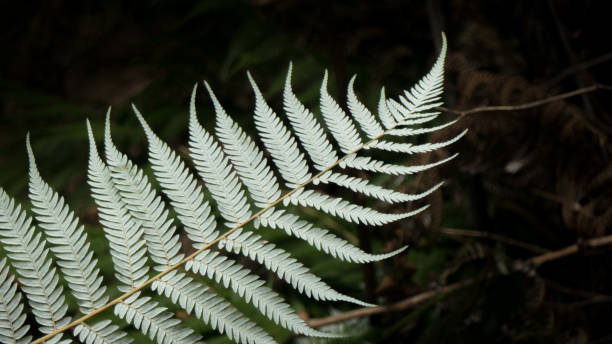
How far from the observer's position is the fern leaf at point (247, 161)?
2.08 feet

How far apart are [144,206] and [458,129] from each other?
64 centimetres


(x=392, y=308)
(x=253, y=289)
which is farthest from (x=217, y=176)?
(x=392, y=308)

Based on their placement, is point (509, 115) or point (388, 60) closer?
point (509, 115)

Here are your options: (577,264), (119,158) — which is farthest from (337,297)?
(577,264)

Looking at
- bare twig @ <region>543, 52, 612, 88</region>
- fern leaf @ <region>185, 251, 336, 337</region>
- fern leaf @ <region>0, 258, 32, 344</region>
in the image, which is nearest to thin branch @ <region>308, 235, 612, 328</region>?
bare twig @ <region>543, 52, 612, 88</region>

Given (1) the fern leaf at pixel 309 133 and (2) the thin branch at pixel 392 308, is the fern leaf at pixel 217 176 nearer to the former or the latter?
(1) the fern leaf at pixel 309 133

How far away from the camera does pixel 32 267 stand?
0.57m

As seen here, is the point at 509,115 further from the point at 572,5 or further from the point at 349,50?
the point at 349,50

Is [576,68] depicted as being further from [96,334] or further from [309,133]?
[96,334]

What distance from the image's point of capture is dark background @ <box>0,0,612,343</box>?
107 centimetres

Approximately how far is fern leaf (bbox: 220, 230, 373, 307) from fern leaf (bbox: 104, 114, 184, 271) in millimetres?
71

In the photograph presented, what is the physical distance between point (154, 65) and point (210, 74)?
0.22m

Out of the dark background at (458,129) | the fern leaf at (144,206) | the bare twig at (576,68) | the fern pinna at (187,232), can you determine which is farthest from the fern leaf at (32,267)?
the bare twig at (576,68)

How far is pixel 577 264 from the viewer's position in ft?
4.28
